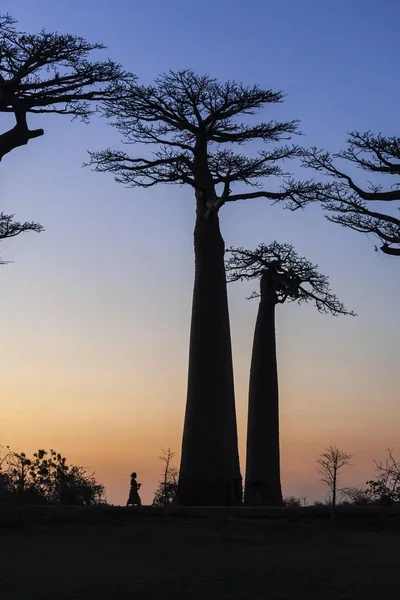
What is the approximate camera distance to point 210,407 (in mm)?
13086

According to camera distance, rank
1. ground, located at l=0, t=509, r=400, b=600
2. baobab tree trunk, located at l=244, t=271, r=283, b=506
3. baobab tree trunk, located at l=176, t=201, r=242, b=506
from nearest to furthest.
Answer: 1. ground, located at l=0, t=509, r=400, b=600
2. baobab tree trunk, located at l=176, t=201, r=242, b=506
3. baobab tree trunk, located at l=244, t=271, r=283, b=506

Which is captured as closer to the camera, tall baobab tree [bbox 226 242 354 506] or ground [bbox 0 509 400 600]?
ground [bbox 0 509 400 600]

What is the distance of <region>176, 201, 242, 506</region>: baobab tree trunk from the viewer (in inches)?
511

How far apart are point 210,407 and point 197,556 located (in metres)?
5.50

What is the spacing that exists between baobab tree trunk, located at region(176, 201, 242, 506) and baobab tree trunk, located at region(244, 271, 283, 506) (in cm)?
293

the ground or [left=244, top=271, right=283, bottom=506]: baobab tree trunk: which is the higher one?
[left=244, top=271, right=283, bottom=506]: baobab tree trunk

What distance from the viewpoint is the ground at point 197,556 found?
19.9 feet

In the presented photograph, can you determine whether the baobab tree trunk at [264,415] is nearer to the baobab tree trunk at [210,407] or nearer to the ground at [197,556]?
the baobab tree trunk at [210,407]

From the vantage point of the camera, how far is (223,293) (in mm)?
13859

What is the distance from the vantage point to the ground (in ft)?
19.9

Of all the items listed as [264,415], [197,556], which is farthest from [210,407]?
[197,556]

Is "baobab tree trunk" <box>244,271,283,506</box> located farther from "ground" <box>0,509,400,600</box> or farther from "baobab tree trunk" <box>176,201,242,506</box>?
"ground" <box>0,509,400,600</box>

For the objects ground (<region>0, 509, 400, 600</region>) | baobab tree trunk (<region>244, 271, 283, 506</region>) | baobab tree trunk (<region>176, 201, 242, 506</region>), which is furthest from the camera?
baobab tree trunk (<region>244, 271, 283, 506</region>)

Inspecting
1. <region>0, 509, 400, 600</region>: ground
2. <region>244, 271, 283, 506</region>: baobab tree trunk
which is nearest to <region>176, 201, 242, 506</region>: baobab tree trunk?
<region>0, 509, 400, 600</region>: ground
